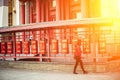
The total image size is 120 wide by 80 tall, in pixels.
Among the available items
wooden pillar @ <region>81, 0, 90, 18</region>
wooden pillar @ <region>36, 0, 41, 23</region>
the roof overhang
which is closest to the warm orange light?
wooden pillar @ <region>81, 0, 90, 18</region>

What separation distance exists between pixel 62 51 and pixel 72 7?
1224 centimetres

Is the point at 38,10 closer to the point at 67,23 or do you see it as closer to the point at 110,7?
the point at 110,7

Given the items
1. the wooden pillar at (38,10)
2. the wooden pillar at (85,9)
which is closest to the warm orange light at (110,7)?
the wooden pillar at (85,9)

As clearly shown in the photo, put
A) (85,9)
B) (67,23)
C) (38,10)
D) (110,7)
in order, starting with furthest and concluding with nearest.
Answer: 1. (38,10)
2. (85,9)
3. (110,7)
4. (67,23)

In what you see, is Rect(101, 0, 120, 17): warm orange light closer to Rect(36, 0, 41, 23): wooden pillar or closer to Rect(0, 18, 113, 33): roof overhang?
Rect(36, 0, 41, 23): wooden pillar

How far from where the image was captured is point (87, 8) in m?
27.2

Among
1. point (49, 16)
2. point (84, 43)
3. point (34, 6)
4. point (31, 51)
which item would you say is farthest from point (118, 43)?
point (34, 6)

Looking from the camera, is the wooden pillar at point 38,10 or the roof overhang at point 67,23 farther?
the wooden pillar at point 38,10

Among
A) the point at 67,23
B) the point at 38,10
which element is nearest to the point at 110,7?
the point at 38,10

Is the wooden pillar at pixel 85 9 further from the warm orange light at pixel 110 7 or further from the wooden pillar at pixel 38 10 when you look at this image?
the wooden pillar at pixel 38 10

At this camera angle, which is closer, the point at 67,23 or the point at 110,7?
the point at 67,23

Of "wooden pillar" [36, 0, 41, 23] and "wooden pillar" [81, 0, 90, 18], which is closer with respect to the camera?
"wooden pillar" [81, 0, 90, 18]

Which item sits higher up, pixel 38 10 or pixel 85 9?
pixel 38 10

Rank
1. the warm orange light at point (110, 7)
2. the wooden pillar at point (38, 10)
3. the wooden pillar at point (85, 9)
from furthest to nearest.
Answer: the wooden pillar at point (38, 10), the wooden pillar at point (85, 9), the warm orange light at point (110, 7)
